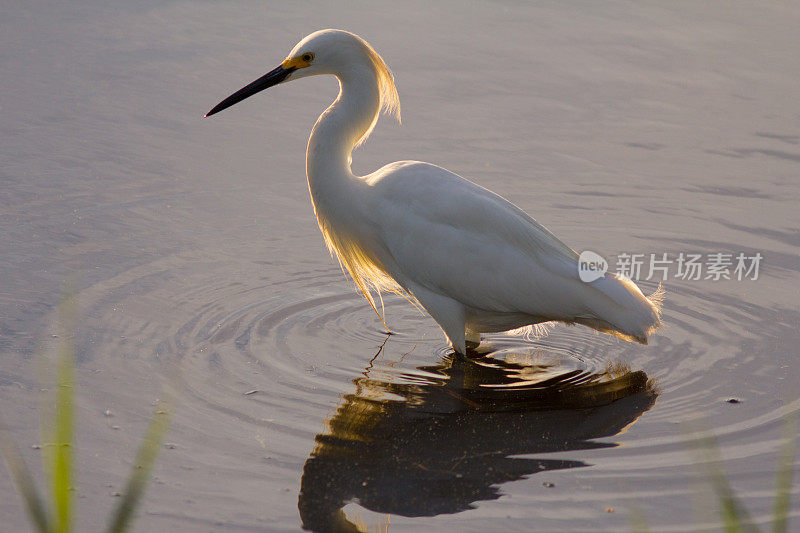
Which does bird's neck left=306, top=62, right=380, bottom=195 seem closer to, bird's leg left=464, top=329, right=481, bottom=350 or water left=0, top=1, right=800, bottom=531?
water left=0, top=1, right=800, bottom=531

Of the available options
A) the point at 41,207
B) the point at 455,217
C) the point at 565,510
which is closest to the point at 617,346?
the point at 455,217

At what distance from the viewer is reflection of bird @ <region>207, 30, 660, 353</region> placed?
184 inches

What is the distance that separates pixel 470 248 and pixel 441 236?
0.47ft

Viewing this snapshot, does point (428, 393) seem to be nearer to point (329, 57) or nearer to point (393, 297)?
point (393, 297)

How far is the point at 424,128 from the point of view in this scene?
24.2 ft

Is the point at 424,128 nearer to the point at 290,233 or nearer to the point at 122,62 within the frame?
the point at 290,233

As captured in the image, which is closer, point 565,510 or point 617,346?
point 565,510

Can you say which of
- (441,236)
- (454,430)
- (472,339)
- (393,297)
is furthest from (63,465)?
(393,297)

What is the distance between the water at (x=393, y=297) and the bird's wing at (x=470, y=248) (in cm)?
38

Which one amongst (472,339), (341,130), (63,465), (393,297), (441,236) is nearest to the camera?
(63,465)

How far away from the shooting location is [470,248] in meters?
4.70

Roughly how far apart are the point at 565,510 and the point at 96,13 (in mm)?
7061

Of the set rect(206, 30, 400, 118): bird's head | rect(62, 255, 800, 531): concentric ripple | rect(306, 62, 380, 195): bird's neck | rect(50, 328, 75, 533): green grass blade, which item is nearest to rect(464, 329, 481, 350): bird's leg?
rect(62, 255, 800, 531): concentric ripple

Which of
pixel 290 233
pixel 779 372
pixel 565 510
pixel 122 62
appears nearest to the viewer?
pixel 565 510
